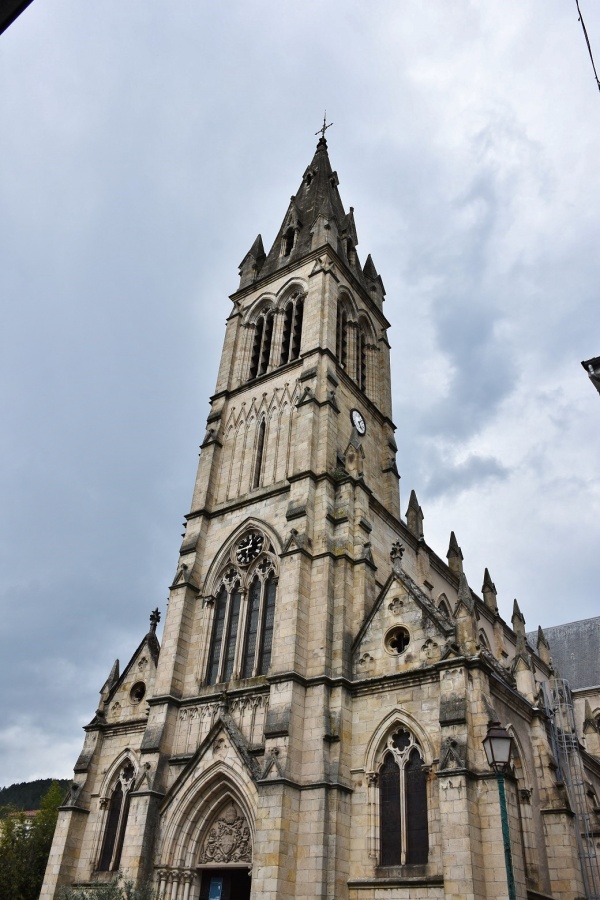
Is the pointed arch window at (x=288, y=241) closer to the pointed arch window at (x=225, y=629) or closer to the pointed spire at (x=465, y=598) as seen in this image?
the pointed arch window at (x=225, y=629)

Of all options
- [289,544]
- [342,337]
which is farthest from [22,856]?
[342,337]

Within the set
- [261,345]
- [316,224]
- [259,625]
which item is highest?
[316,224]

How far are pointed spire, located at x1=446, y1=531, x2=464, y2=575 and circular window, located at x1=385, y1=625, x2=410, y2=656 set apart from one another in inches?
532

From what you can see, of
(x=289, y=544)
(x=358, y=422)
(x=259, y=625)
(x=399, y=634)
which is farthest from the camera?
(x=358, y=422)

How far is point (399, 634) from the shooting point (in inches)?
786

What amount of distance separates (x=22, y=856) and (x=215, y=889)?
13080mm

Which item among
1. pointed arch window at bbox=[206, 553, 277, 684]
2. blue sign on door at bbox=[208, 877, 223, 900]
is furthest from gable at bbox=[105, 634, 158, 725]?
blue sign on door at bbox=[208, 877, 223, 900]

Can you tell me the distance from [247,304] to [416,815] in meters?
24.4

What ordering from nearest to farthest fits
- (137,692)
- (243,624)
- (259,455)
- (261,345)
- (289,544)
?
(289,544) < (243,624) < (137,692) < (259,455) < (261,345)

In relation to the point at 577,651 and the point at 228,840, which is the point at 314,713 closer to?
the point at 228,840

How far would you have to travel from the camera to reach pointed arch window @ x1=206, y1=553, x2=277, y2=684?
22297mm

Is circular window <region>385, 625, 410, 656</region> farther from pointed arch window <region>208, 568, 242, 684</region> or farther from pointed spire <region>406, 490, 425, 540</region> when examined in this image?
pointed spire <region>406, 490, 425, 540</region>

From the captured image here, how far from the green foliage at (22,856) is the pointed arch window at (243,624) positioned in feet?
40.9

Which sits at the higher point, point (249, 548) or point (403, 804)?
point (249, 548)
